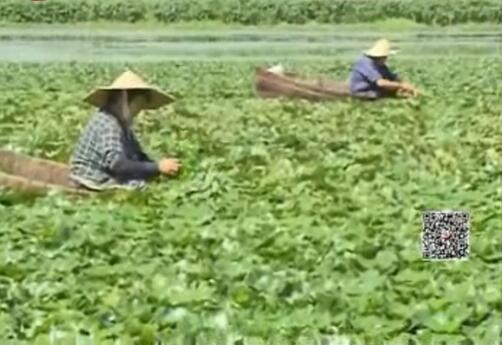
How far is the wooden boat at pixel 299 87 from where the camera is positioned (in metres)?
3.43

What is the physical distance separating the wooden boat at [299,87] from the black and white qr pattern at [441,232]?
1.13 ft

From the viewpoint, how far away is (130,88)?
3.35 meters

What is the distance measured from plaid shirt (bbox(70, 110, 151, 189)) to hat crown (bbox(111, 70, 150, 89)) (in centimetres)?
7

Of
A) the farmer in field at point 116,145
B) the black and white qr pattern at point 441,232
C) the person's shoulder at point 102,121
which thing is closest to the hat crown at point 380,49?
the black and white qr pattern at point 441,232

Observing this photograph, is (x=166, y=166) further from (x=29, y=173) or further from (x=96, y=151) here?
(x=29, y=173)

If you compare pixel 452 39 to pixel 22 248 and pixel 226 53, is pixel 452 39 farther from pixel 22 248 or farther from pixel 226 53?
pixel 22 248

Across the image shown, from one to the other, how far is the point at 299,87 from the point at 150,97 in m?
0.34

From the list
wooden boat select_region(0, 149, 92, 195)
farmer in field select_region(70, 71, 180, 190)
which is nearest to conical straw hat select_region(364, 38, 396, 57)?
farmer in field select_region(70, 71, 180, 190)

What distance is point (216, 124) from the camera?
135 inches

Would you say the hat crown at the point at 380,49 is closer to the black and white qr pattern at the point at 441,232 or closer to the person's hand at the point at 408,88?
the person's hand at the point at 408,88

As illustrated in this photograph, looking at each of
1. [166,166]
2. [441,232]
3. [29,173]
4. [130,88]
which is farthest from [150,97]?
[441,232]

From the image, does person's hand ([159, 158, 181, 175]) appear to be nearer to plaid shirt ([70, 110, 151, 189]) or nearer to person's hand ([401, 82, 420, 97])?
plaid shirt ([70, 110, 151, 189])

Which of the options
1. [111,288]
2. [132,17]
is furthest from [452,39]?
[111,288]

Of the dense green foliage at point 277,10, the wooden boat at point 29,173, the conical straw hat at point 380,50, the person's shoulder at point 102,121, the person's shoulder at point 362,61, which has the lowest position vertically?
the wooden boat at point 29,173
